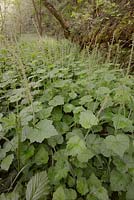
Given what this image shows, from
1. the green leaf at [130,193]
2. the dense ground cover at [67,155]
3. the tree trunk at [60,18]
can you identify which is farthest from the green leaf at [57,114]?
the tree trunk at [60,18]

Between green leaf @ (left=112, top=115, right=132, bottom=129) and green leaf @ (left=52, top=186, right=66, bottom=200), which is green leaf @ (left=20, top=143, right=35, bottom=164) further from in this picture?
green leaf @ (left=112, top=115, right=132, bottom=129)

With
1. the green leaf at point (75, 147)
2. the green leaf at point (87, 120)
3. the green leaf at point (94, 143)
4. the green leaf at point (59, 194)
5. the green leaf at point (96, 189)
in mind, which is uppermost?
the green leaf at point (87, 120)

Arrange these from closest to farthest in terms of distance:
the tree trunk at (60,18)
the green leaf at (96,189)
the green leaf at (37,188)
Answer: the green leaf at (37,188), the green leaf at (96,189), the tree trunk at (60,18)

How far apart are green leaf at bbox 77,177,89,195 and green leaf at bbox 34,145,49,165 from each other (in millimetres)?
168

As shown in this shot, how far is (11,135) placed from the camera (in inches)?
45.6

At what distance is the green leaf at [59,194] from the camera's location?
867 mm

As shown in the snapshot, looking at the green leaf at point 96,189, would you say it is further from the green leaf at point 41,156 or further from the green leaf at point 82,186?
the green leaf at point 41,156

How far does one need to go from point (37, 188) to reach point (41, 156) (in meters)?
0.22

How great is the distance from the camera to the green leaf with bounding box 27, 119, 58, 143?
973 millimetres

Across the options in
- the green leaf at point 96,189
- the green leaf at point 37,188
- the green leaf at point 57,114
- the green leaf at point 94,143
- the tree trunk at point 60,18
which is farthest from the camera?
the tree trunk at point 60,18

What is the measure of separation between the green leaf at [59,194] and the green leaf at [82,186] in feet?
0.24

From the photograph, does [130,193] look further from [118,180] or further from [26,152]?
[26,152]

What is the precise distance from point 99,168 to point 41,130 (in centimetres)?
30

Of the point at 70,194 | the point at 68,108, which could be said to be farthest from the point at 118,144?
the point at 68,108
